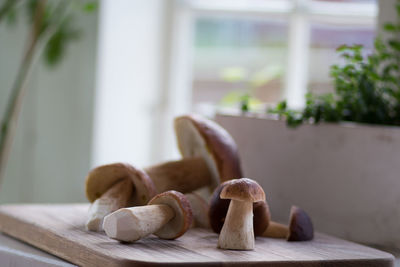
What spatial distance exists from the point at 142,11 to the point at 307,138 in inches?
42.2

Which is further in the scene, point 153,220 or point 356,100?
point 356,100

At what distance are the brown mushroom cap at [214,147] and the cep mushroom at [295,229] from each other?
0.08m

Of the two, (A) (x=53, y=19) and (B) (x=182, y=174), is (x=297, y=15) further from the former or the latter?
(B) (x=182, y=174)

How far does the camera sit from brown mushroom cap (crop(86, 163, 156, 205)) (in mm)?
695

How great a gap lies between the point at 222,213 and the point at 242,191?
7cm

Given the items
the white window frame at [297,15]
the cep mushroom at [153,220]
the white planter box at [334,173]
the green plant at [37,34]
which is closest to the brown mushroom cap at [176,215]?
the cep mushroom at [153,220]

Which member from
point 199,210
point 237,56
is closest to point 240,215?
point 199,210

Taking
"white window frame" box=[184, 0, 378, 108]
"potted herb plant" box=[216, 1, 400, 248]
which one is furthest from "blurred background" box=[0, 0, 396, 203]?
"potted herb plant" box=[216, 1, 400, 248]

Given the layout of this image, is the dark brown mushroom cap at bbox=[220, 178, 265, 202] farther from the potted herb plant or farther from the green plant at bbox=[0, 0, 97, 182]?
the green plant at bbox=[0, 0, 97, 182]

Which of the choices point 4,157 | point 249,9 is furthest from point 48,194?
point 249,9

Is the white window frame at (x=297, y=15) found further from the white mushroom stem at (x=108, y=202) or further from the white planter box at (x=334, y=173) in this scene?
the white mushroom stem at (x=108, y=202)

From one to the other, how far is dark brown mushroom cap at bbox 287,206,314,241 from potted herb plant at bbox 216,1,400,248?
12 centimetres

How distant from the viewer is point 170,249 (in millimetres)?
588

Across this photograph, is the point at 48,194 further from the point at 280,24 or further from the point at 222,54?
the point at 280,24
